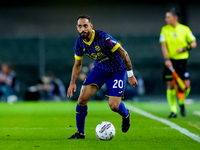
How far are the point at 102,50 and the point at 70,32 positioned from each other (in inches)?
636

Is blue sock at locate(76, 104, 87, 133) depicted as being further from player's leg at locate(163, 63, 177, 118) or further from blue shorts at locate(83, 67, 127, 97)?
player's leg at locate(163, 63, 177, 118)

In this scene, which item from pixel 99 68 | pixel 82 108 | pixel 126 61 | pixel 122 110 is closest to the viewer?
pixel 126 61

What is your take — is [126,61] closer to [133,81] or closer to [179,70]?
[133,81]

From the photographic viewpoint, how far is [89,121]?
10.5 meters

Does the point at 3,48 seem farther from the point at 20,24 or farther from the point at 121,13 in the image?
the point at 121,13

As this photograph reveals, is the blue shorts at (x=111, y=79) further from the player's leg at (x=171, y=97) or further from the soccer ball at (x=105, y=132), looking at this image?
the player's leg at (x=171, y=97)

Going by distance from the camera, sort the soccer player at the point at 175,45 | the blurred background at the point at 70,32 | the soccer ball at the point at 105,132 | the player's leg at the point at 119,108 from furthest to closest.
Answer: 1. the blurred background at the point at 70,32
2. the soccer player at the point at 175,45
3. the player's leg at the point at 119,108
4. the soccer ball at the point at 105,132

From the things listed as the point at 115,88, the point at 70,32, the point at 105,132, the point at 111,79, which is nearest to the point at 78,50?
the point at 111,79

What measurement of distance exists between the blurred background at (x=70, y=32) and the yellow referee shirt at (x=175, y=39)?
9388mm

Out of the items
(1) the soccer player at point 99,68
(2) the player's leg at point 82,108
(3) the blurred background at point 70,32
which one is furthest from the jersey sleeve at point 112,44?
(3) the blurred background at point 70,32

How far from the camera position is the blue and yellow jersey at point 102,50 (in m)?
7.31

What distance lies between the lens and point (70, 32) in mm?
23375

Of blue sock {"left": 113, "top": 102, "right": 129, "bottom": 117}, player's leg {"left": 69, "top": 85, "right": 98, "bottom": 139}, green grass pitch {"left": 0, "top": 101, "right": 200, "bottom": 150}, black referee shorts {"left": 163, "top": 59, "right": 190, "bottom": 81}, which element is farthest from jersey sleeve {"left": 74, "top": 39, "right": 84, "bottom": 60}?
black referee shorts {"left": 163, "top": 59, "right": 190, "bottom": 81}

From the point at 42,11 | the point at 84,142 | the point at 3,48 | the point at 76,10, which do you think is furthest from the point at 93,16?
the point at 84,142
